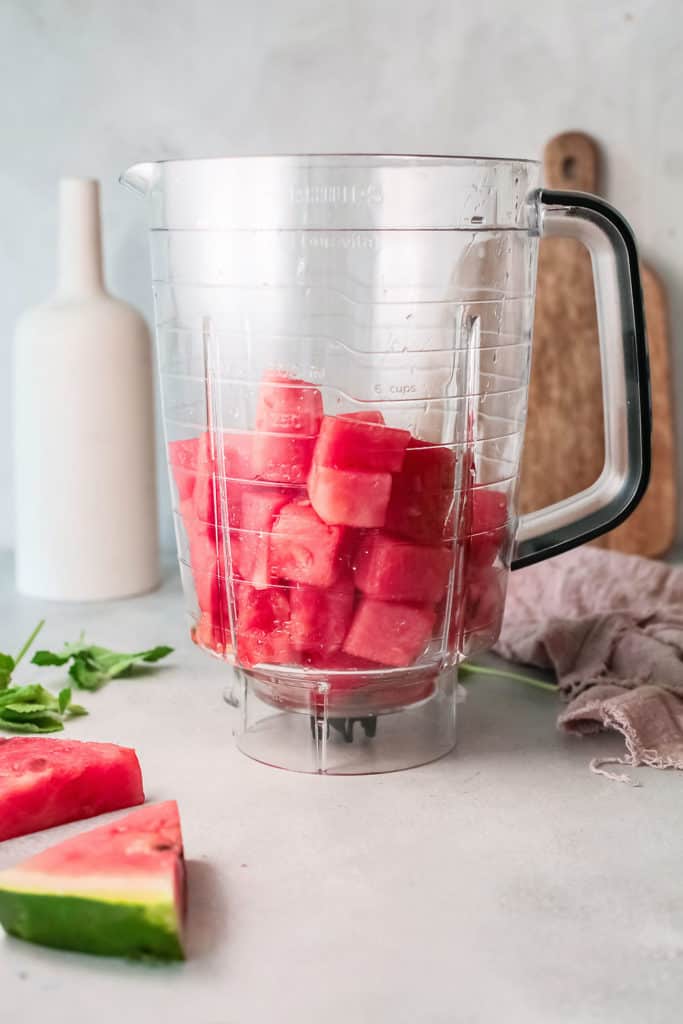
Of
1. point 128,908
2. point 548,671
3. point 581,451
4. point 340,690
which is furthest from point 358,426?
point 581,451

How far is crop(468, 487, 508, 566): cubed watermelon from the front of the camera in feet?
3.15

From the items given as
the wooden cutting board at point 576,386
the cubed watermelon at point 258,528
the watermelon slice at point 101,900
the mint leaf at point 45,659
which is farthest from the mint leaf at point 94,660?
the wooden cutting board at point 576,386

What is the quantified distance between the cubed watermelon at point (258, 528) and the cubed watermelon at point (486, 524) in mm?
151

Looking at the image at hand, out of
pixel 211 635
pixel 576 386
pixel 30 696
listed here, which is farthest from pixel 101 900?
pixel 576 386

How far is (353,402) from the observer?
0.90m

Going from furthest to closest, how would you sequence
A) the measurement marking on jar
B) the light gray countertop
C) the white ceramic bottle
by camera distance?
1. the white ceramic bottle
2. the measurement marking on jar
3. the light gray countertop

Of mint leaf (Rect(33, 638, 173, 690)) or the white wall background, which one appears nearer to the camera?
mint leaf (Rect(33, 638, 173, 690))

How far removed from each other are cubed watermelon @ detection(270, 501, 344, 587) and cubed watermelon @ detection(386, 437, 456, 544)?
0.04m

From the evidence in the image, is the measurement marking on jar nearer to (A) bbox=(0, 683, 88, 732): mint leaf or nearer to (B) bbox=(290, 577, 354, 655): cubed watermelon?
(B) bbox=(290, 577, 354, 655): cubed watermelon

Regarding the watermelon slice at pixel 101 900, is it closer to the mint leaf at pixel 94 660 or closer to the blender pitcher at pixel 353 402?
the blender pitcher at pixel 353 402

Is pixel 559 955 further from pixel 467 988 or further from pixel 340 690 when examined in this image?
pixel 340 690

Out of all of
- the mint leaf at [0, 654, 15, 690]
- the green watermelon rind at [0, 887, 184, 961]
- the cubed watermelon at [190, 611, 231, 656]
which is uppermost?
the cubed watermelon at [190, 611, 231, 656]

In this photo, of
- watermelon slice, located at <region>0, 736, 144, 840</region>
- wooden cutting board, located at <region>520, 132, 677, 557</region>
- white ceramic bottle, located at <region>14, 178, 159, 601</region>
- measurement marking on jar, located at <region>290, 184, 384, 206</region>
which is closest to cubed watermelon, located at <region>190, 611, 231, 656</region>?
watermelon slice, located at <region>0, 736, 144, 840</region>

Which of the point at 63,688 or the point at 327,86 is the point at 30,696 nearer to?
the point at 63,688
